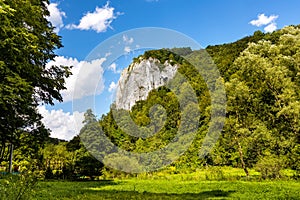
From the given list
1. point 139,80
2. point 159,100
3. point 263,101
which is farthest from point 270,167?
point 159,100

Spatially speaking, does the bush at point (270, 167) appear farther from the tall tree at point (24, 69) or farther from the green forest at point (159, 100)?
the tall tree at point (24, 69)

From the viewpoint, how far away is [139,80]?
98.9 feet

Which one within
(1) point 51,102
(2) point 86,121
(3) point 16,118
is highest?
(2) point 86,121

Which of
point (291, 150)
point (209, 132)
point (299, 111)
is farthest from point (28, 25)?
point (209, 132)

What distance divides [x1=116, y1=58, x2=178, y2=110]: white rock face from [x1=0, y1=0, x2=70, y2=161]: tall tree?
468 cm

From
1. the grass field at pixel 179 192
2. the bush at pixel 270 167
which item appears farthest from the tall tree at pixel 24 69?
the bush at pixel 270 167

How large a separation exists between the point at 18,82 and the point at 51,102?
7485 millimetres

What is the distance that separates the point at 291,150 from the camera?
90.4 feet

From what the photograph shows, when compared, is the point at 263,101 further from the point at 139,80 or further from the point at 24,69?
the point at 24,69

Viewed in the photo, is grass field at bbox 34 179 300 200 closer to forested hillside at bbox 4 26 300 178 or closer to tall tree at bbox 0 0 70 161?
tall tree at bbox 0 0 70 161

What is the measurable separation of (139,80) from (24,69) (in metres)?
13.3

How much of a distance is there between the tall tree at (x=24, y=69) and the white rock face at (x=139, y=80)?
15.4ft

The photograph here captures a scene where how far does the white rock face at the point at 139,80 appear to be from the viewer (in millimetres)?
25062

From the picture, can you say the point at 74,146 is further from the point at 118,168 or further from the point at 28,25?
the point at 28,25
